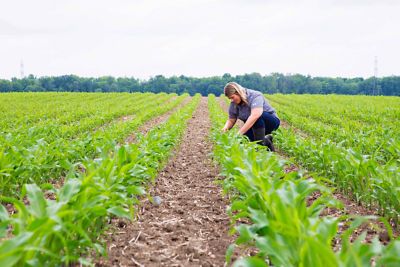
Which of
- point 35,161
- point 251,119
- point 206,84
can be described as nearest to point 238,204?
point 35,161

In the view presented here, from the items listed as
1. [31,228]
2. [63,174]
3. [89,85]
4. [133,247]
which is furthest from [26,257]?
[89,85]

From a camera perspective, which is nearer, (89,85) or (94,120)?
(94,120)

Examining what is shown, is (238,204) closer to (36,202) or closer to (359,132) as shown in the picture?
(36,202)

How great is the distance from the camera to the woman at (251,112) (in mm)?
6770

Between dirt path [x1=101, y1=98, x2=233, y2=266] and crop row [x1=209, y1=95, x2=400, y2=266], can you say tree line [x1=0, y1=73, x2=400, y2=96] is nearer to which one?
dirt path [x1=101, y1=98, x2=233, y2=266]

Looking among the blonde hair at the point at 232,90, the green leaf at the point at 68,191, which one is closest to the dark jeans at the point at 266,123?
the blonde hair at the point at 232,90

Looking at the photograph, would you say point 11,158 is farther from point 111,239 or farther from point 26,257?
point 26,257

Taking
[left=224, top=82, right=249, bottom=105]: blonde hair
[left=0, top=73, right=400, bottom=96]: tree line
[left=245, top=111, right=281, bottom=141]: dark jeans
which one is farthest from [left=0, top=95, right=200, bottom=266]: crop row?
[left=0, top=73, right=400, bottom=96]: tree line

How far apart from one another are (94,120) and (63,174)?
8.66 m

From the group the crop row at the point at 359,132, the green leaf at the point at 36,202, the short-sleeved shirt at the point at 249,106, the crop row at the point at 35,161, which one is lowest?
the crop row at the point at 359,132

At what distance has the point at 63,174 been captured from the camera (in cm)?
664

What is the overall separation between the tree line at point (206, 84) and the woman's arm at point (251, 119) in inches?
2783

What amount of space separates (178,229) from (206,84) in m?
79.9

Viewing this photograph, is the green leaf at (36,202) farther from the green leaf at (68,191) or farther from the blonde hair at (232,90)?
the blonde hair at (232,90)
